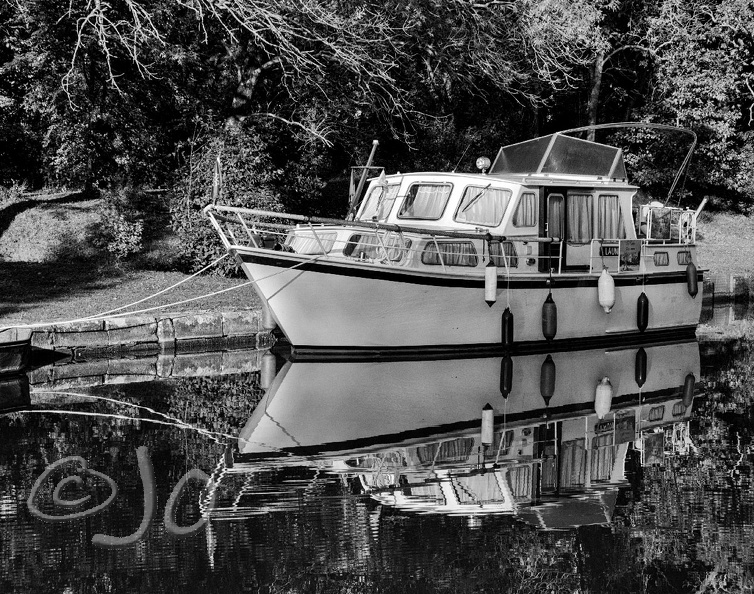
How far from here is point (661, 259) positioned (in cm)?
1675

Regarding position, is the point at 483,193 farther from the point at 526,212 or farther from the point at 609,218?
the point at 609,218

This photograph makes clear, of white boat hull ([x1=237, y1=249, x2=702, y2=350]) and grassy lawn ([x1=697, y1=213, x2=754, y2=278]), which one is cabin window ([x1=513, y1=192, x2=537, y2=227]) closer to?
white boat hull ([x1=237, y1=249, x2=702, y2=350])

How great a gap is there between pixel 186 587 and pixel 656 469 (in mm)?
4431

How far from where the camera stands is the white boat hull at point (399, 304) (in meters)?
13.8

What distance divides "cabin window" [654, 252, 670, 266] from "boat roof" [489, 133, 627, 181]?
1.32m

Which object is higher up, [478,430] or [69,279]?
[69,279]

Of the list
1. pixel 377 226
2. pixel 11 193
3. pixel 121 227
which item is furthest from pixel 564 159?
pixel 11 193

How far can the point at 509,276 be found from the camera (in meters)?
14.7

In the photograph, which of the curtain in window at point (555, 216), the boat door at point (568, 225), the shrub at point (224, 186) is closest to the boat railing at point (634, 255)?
the boat door at point (568, 225)

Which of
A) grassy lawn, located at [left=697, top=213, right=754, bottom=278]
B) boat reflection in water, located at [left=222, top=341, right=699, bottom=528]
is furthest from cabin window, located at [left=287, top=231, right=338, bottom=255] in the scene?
grassy lawn, located at [left=697, top=213, right=754, bottom=278]

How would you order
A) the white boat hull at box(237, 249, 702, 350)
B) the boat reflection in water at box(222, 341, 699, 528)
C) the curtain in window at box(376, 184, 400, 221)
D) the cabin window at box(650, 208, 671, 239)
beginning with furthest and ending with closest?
the cabin window at box(650, 208, 671, 239)
the curtain in window at box(376, 184, 400, 221)
the white boat hull at box(237, 249, 702, 350)
the boat reflection in water at box(222, 341, 699, 528)

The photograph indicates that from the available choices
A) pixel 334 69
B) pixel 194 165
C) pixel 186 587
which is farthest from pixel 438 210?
pixel 186 587

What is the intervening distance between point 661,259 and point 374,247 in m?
5.07

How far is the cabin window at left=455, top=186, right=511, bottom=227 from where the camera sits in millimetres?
15266
